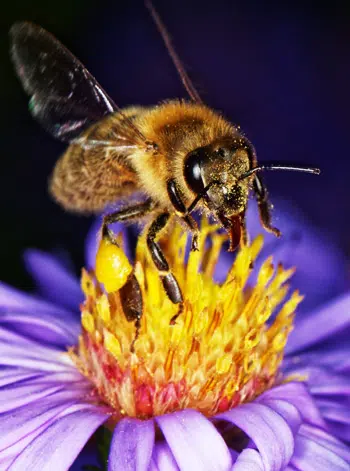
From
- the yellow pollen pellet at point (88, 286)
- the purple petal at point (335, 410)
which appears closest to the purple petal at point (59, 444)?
the yellow pollen pellet at point (88, 286)

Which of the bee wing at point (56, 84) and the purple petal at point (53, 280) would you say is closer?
the bee wing at point (56, 84)

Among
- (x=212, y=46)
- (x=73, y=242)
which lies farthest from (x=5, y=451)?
(x=212, y=46)

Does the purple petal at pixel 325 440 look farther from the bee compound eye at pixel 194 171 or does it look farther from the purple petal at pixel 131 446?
the bee compound eye at pixel 194 171

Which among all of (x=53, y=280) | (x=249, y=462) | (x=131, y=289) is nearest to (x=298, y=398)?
(x=249, y=462)

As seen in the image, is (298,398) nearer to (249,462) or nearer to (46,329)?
(249,462)

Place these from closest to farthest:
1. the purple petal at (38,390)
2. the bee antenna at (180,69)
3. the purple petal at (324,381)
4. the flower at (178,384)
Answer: the flower at (178,384) → the purple petal at (38,390) → the purple petal at (324,381) → the bee antenna at (180,69)

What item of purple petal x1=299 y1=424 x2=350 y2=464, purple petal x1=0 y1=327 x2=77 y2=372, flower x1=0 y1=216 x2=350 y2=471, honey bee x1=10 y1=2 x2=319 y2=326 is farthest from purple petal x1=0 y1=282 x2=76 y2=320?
purple petal x1=299 y1=424 x2=350 y2=464

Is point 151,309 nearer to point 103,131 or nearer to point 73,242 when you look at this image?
point 103,131

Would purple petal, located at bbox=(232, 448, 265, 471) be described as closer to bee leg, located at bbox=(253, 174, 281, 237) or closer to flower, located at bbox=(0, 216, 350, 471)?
flower, located at bbox=(0, 216, 350, 471)
